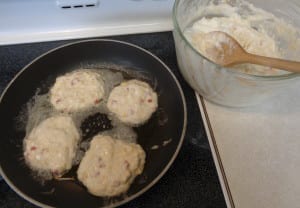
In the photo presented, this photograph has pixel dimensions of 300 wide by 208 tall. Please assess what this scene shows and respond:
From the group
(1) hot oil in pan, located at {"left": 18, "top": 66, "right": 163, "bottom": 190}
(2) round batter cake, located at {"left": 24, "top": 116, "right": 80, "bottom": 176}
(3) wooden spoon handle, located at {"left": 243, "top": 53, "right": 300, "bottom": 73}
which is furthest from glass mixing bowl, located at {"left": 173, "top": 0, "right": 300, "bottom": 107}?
(2) round batter cake, located at {"left": 24, "top": 116, "right": 80, "bottom": 176}

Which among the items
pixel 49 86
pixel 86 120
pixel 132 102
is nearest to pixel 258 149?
pixel 132 102

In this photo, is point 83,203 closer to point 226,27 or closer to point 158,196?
point 158,196

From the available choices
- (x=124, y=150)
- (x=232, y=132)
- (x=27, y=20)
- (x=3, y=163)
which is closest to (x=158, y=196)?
(x=124, y=150)

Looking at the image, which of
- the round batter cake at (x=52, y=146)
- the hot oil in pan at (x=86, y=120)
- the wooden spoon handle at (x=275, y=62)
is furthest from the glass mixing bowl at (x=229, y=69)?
the round batter cake at (x=52, y=146)

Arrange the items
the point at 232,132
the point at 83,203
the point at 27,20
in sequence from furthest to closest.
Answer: the point at 27,20, the point at 232,132, the point at 83,203

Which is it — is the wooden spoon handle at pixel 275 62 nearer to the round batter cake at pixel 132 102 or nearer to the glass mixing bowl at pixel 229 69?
the glass mixing bowl at pixel 229 69
